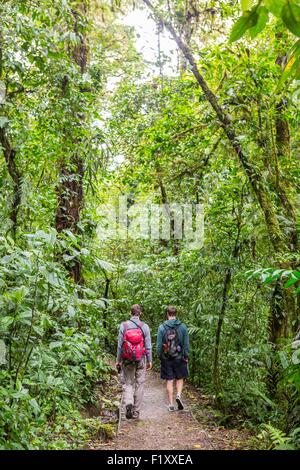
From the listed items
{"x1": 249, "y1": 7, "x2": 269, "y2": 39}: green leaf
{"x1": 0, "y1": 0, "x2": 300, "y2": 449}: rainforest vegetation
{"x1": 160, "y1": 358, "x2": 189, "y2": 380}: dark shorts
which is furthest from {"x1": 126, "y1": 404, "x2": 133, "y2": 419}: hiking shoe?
{"x1": 249, "y1": 7, "x2": 269, "y2": 39}: green leaf

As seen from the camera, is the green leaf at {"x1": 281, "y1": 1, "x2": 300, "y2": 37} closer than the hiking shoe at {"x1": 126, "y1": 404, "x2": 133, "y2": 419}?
Yes

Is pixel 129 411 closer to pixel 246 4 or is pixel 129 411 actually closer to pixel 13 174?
pixel 13 174

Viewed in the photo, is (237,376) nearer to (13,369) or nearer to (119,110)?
(13,369)

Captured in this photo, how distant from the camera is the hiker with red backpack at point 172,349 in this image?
7.30 metres

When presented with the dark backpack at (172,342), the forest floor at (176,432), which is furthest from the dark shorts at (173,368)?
the forest floor at (176,432)

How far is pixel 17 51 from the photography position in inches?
203

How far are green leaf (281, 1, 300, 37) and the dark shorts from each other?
658 centimetres

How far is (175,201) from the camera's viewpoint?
9.58m

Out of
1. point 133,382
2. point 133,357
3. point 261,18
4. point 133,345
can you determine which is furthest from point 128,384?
point 261,18

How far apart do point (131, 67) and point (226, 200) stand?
8660mm

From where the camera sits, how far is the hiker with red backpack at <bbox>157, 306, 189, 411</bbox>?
24.0 ft

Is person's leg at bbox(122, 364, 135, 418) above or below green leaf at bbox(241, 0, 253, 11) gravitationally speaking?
below

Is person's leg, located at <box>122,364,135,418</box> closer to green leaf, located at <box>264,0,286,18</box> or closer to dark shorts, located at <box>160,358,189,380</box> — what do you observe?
dark shorts, located at <box>160,358,189,380</box>
